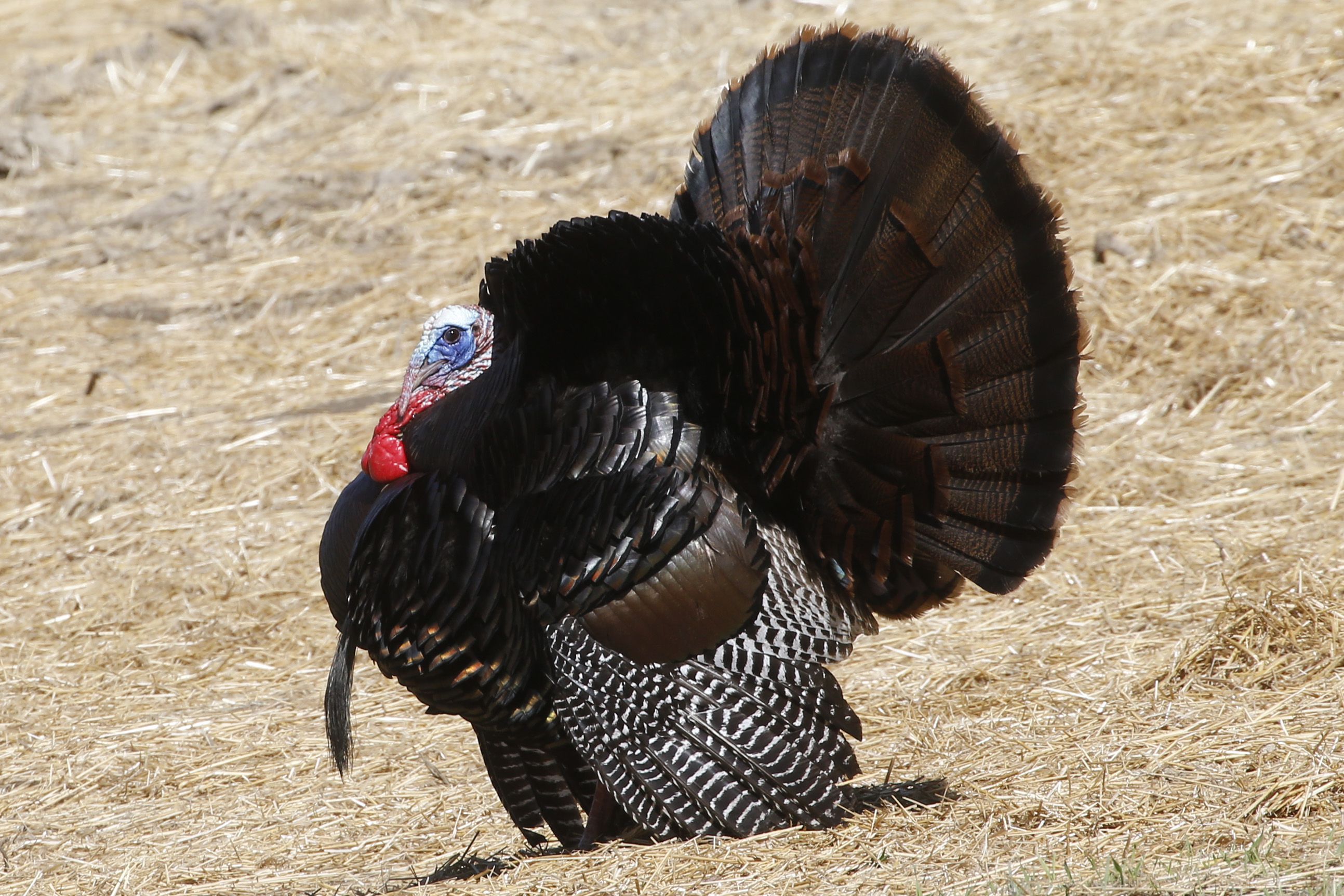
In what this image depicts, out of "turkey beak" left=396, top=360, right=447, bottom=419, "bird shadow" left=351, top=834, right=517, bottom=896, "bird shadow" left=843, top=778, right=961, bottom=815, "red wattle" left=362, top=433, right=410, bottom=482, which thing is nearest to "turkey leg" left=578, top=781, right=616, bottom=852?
"bird shadow" left=351, top=834, right=517, bottom=896

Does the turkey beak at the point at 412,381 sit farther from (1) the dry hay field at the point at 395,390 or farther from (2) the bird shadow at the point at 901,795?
(2) the bird shadow at the point at 901,795

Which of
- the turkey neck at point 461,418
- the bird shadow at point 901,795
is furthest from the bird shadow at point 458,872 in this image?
the turkey neck at point 461,418

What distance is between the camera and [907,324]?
3.73 metres

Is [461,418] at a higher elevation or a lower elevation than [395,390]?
higher

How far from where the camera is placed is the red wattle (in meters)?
3.88

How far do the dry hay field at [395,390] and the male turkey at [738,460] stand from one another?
351 mm

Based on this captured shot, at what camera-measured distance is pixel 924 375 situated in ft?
12.2

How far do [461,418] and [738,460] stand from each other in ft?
2.44

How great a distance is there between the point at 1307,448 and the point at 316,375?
4972mm

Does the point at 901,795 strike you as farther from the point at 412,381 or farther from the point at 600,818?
the point at 412,381

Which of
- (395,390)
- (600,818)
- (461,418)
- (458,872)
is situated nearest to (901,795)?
(600,818)

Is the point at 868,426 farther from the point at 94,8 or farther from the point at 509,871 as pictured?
the point at 94,8

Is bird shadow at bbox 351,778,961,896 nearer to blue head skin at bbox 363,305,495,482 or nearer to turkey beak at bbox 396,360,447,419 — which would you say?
blue head skin at bbox 363,305,495,482

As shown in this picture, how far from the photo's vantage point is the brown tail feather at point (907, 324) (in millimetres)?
3633
